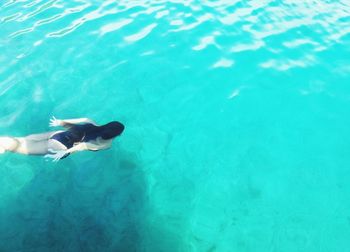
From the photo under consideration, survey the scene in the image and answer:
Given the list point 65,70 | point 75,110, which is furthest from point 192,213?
point 65,70

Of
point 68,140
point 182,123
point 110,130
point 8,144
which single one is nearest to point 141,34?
point 182,123

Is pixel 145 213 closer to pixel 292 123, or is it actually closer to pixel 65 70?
pixel 292 123

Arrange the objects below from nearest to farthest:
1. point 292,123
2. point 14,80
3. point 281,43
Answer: point 292,123 < point 14,80 < point 281,43

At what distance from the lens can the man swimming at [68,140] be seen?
21.5 ft

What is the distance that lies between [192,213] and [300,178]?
102 inches

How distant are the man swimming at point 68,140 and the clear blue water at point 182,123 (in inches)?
13.8

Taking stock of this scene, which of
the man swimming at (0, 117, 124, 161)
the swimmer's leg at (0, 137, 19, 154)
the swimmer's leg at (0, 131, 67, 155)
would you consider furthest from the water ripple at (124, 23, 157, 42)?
the swimmer's leg at (0, 137, 19, 154)

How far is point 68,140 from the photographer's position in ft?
21.6

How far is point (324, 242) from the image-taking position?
591 centimetres

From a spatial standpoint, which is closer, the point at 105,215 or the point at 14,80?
the point at 105,215

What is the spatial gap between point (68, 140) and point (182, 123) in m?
2.88

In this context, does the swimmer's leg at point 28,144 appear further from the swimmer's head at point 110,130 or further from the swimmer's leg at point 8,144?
the swimmer's head at point 110,130

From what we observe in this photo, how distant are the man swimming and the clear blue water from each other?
1.15ft

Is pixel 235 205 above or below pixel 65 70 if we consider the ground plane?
below
